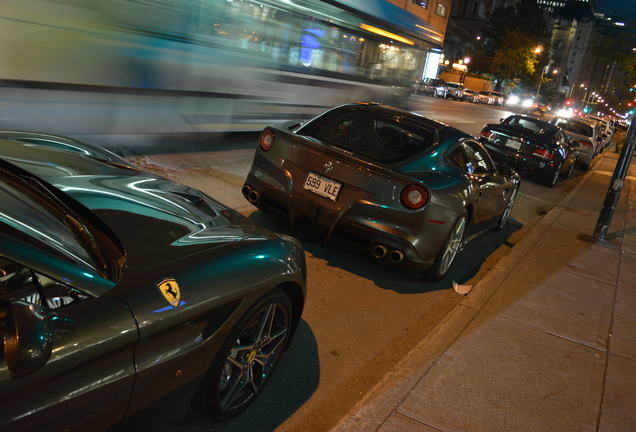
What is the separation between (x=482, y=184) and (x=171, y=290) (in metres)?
4.53

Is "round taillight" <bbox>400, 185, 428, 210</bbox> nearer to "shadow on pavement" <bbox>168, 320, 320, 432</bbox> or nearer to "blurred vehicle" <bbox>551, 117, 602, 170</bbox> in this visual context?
"shadow on pavement" <bbox>168, 320, 320, 432</bbox>

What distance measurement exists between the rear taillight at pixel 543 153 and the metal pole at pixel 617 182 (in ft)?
15.7

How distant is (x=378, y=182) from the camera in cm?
502

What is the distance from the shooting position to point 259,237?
3207 mm

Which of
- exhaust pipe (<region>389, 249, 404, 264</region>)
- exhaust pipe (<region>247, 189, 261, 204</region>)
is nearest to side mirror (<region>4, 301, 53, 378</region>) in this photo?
exhaust pipe (<region>389, 249, 404, 264</region>)

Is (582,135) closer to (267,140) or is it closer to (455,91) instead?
(267,140)

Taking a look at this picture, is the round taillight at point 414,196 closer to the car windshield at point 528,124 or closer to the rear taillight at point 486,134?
the rear taillight at point 486,134

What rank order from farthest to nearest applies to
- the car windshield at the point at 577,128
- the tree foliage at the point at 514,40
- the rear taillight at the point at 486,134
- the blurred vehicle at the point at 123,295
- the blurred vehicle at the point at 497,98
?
the tree foliage at the point at 514,40, the blurred vehicle at the point at 497,98, the car windshield at the point at 577,128, the rear taillight at the point at 486,134, the blurred vehicle at the point at 123,295

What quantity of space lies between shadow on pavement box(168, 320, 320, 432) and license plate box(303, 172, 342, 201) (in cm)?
131

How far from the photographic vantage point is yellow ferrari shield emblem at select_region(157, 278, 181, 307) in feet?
7.75

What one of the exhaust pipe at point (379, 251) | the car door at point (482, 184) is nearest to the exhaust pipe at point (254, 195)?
the exhaust pipe at point (379, 251)

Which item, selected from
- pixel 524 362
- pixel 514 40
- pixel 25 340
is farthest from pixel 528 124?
pixel 514 40

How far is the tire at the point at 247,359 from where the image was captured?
278 cm

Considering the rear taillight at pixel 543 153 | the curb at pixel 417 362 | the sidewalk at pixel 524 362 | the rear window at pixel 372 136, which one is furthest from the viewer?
the rear taillight at pixel 543 153
